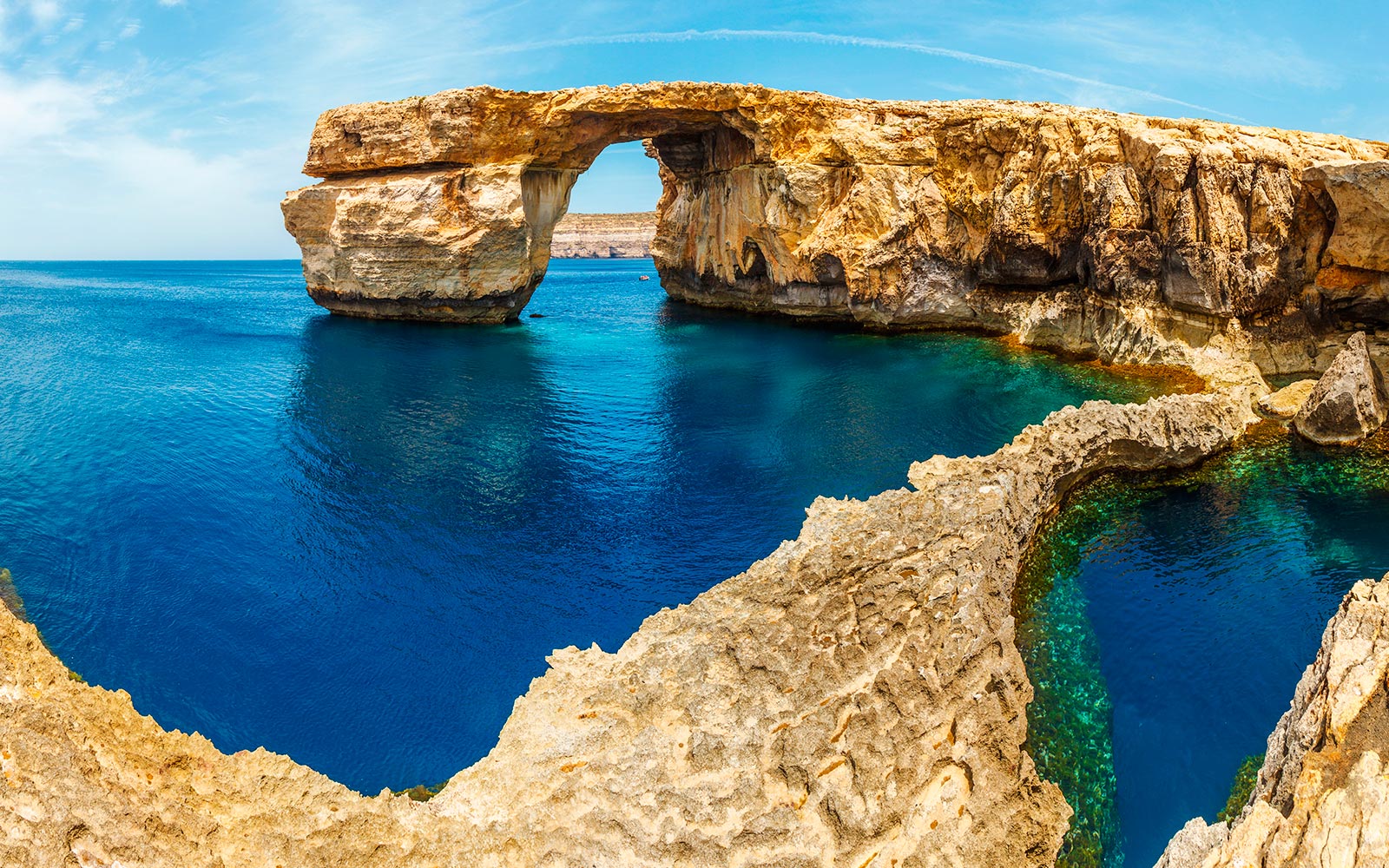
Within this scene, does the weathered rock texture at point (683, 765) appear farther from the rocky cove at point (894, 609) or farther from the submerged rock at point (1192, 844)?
the submerged rock at point (1192, 844)

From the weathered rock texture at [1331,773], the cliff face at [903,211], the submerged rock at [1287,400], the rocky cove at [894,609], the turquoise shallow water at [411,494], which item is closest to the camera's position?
the weathered rock texture at [1331,773]

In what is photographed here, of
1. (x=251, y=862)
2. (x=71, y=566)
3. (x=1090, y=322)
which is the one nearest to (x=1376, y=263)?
(x=1090, y=322)

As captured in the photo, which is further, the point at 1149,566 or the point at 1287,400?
the point at 1287,400

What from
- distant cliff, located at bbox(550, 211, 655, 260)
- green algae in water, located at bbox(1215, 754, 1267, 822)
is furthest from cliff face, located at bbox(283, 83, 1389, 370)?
distant cliff, located at bbox(550, 211, 655, 260)

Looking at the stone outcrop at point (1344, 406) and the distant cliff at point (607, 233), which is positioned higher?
the distant cliff at point (607, 233)

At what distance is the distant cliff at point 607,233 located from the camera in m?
140

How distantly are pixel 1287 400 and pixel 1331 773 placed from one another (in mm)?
18454

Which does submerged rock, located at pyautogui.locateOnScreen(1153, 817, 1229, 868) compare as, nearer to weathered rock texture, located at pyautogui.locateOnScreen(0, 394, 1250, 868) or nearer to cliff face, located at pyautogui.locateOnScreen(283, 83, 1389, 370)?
weathered rock texture, located at pyautogui.locateOnScreen(0, 394, 1250, 868)

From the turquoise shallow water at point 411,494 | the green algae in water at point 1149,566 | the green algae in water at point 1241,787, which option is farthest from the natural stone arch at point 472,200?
the green algae in water at point 1241,787

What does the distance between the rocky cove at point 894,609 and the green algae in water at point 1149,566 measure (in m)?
0.73

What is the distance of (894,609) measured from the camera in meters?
7.98

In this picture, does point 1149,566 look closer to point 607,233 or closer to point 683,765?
point 683,765

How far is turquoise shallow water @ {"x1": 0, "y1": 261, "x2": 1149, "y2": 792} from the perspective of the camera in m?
9.98

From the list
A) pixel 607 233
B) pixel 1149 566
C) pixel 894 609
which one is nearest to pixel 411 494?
pixel 894 609
